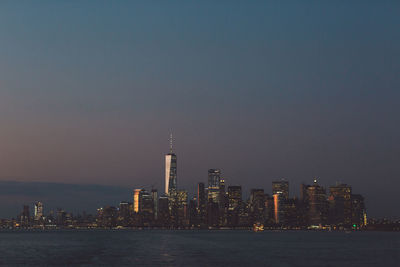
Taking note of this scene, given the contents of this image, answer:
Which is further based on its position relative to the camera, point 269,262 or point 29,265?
point 269,262

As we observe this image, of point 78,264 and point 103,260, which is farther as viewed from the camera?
point 103,260

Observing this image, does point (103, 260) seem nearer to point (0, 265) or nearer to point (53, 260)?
point (53, 260)

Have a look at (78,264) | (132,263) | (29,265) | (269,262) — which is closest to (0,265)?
(29,265)

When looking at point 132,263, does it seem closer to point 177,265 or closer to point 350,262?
point 177,265

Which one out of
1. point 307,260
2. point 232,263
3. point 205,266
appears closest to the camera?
point 205,266

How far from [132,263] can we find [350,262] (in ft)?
154

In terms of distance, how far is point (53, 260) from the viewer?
124m

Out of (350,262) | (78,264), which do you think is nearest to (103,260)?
(78,264)

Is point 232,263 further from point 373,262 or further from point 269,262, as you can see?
point 373,262

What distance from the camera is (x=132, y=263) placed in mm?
112938

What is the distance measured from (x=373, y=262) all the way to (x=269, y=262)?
23.1m

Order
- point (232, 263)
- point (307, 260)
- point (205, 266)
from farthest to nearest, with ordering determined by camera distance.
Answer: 1. point (307, 260)
2. point (232, 263)
3. point (205, 266)

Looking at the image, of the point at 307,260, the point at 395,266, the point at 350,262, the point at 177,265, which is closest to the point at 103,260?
the point at 177,265

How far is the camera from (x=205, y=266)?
107 meters
